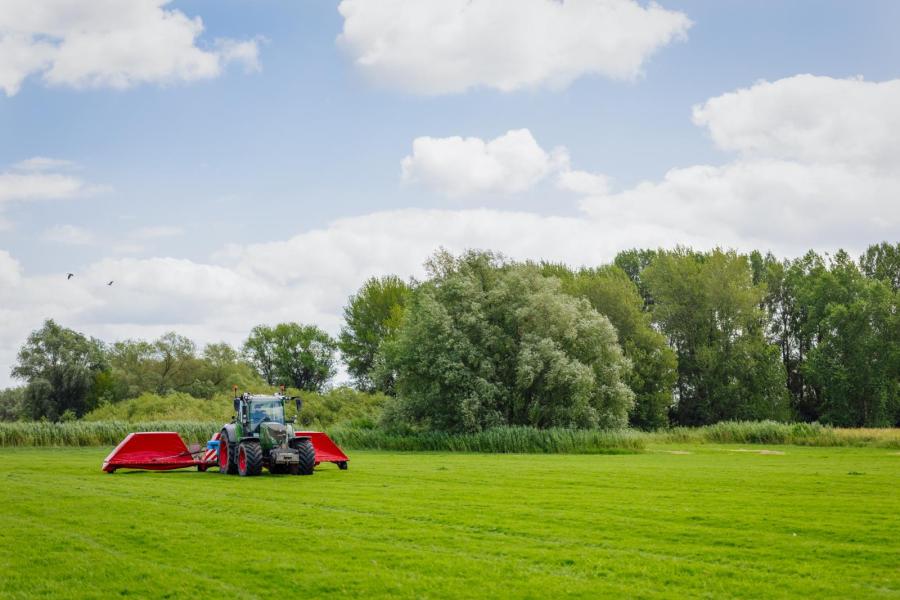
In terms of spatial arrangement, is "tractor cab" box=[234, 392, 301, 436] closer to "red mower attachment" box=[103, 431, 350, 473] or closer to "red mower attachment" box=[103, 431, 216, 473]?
"red mower attachment" box=[103, 431, 350, 473]

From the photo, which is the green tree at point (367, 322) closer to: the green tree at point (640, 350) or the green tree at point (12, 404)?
the green tree at point (640, 350)

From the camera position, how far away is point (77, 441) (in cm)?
4716

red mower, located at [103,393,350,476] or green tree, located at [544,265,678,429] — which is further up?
green tree, located at [544,265,678,429]

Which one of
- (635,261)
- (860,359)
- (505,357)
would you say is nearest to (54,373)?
(505,357)

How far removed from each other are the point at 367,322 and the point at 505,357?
39370 mm

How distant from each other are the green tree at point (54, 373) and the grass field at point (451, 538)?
6269cm

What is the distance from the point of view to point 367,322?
89625mm

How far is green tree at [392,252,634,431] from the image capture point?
49531 millimetres

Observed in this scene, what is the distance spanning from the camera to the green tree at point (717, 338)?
73.1 m

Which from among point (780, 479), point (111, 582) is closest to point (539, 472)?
point (780, 479)

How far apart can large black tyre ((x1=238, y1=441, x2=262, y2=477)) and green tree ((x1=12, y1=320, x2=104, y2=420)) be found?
200 feet

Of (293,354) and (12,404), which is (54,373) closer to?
(12,404)

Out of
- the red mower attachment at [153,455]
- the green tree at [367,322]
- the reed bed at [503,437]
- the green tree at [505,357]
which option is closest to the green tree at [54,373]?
the green tree at [367,322]

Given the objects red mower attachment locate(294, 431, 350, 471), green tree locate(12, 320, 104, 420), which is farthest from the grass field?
green tree locate(12, 320, 104, 420)
